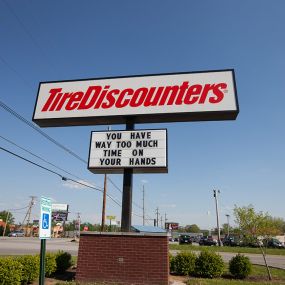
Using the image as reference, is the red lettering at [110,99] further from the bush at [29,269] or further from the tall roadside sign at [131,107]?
the bush at [29,269]

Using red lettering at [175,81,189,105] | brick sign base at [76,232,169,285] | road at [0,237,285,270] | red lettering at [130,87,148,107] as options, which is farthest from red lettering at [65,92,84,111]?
road at [0,237,285,270]

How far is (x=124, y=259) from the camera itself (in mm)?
10758

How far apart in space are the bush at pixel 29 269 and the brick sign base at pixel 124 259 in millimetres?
1393

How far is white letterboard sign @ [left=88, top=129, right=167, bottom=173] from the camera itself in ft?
37.7

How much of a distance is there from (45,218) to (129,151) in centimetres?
604

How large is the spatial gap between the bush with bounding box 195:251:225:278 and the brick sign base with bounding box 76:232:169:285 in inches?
159

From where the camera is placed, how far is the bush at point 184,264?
46.2 ft

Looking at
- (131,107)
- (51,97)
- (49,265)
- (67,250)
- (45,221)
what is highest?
(51,97)

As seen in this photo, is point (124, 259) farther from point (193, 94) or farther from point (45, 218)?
point (193, 94)

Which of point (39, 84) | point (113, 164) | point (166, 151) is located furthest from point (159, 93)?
point (39, 84)

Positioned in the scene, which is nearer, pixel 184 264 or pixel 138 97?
pixel 138 97

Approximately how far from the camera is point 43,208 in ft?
19.4

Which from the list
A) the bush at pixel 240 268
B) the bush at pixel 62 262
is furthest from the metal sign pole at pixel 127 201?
the bush at pixel 240 268

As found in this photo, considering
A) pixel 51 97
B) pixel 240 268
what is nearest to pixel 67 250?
pixel 240 268
